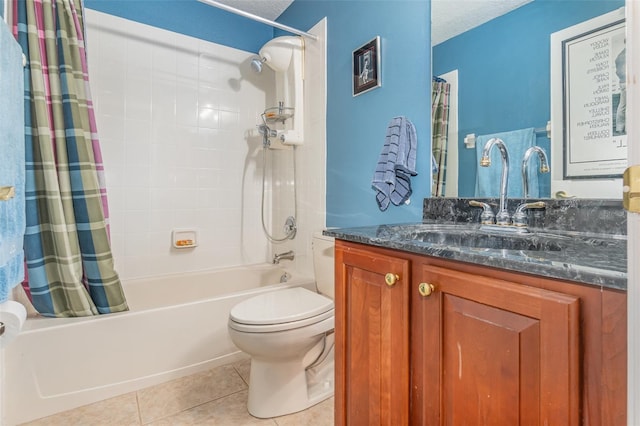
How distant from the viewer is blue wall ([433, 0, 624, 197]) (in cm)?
99

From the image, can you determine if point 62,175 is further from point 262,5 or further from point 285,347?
point 262,5

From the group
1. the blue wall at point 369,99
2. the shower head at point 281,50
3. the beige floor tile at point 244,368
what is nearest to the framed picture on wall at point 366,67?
the blue wall at point 369,99

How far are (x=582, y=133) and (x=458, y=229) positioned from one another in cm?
44

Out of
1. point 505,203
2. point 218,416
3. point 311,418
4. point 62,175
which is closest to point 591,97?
point 505,203

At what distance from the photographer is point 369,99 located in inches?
64.5

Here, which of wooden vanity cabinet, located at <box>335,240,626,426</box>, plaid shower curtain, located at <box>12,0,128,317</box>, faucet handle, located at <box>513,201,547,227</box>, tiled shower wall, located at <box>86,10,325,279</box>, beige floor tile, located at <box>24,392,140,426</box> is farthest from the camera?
tiled shower wall, located at <box>86,10,325,279</box>

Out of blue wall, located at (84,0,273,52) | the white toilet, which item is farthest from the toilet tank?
blue wall, located at (84,0,273,52)

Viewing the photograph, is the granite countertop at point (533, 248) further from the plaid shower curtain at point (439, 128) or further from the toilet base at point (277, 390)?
the toilet base at point (277, 390)

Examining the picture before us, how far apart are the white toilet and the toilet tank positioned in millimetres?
147

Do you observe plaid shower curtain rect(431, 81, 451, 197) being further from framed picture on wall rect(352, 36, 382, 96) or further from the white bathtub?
the white bathtub

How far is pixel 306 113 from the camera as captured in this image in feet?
6.97

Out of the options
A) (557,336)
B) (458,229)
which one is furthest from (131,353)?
(557,336)

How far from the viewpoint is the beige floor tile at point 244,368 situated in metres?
1.63

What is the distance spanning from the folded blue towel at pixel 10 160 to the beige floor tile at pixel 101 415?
2.48ft
